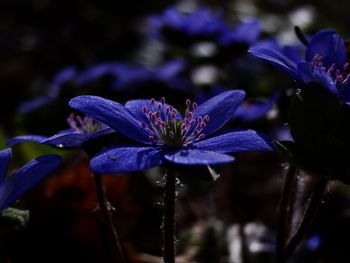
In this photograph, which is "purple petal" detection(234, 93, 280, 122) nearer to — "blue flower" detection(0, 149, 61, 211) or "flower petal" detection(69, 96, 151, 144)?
"flower petal" detection(69, 96, 151, 144)

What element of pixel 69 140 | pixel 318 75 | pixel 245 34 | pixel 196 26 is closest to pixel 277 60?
pixel 318 75

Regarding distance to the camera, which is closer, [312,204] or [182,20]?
[312,204]

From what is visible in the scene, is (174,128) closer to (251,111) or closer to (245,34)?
(251,111)

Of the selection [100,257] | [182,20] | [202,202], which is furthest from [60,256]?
[182,20]

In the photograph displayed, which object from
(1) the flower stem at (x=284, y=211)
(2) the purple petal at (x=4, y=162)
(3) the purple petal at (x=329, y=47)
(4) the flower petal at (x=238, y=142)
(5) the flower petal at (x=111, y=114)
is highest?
(3) the purple petal at (x=329, y=47)

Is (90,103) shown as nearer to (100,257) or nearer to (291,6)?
(100,257)

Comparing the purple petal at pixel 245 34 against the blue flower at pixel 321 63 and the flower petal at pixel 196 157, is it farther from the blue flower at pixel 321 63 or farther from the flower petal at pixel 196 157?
the flower petal at pixel 196 157

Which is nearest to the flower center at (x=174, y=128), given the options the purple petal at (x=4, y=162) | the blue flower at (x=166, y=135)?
the blue flower at (x=166, y=135)
